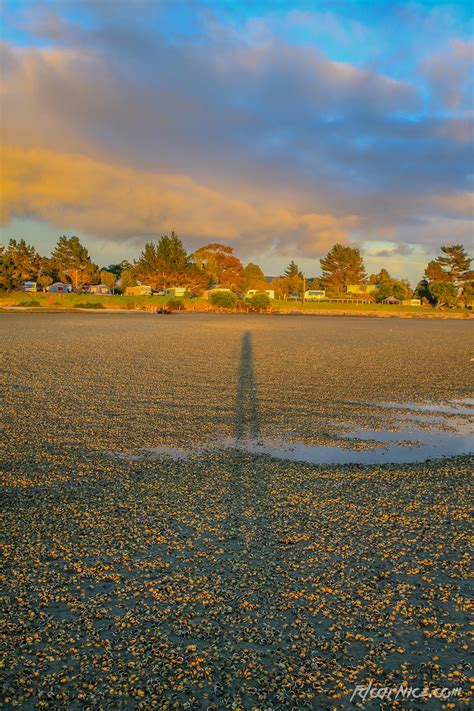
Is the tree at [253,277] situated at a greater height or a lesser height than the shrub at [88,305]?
greater

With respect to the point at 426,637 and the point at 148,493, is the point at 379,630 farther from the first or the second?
the point at 148,493

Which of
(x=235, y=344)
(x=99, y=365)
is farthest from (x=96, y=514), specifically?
(x=235, y=344)

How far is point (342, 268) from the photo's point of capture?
502ft

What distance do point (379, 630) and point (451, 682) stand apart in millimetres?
716

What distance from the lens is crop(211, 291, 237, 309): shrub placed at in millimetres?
106738

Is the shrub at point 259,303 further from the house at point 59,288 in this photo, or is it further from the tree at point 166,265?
the house at point 59,288

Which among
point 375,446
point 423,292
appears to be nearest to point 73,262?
point 423,292

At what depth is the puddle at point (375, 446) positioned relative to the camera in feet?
33.0

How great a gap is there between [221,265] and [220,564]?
Answer: 495ft

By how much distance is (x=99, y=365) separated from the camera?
22406 millimetres

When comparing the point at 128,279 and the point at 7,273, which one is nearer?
the point at 7,273

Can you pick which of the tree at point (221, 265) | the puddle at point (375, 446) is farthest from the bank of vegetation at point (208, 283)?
the puddle at point (375, 446)

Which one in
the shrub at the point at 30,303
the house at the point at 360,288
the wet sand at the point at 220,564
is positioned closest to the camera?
the wet sand at the point at 220,564

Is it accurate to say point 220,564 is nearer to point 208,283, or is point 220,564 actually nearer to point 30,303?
point 30,303
